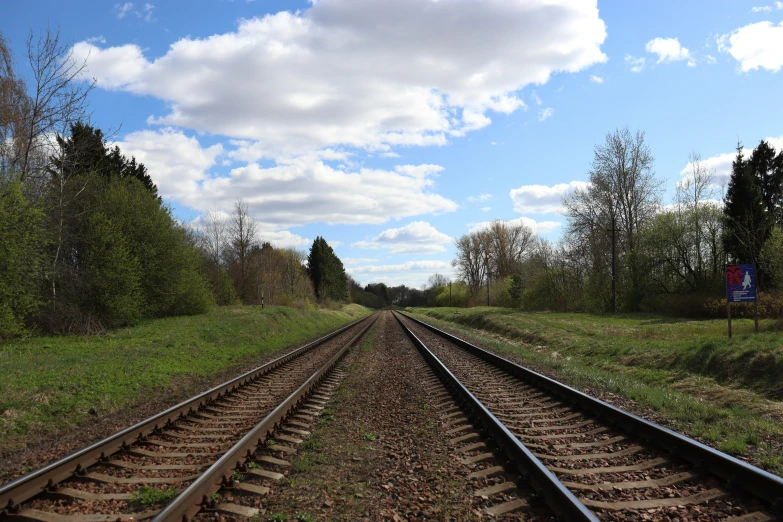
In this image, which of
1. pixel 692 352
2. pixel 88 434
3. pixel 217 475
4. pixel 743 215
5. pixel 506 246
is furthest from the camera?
pixel 506 246

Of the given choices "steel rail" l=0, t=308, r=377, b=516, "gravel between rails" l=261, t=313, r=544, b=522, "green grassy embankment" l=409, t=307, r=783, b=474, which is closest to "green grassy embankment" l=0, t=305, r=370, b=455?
"steel rail" l=0, t=308, r=377, b=516

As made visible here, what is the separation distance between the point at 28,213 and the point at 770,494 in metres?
20.2

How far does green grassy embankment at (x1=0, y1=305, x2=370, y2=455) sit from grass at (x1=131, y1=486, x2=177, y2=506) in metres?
3.48

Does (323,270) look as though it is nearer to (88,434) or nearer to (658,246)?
(658,246)

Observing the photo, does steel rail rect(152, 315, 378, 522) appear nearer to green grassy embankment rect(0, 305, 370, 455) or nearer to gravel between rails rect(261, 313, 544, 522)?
→ gravel between rails rect(261, 313, 544, 522)

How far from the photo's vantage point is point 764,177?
130 ft

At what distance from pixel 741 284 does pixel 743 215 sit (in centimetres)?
2604

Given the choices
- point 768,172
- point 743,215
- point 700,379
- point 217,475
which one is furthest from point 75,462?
point 768,172

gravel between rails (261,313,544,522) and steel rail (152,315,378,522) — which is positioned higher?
steel rail (152,315,378,522)

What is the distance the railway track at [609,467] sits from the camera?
4105 mm

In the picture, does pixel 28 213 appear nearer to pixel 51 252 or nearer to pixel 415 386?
pixel 51 252

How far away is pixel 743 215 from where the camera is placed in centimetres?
3391

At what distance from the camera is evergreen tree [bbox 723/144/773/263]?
106ft

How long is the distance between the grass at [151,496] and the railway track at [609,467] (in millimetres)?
3070
